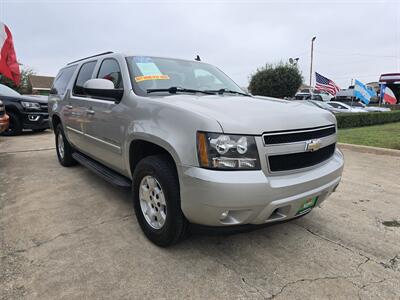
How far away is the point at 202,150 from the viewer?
2.26 m

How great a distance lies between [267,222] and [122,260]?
126 centimetres

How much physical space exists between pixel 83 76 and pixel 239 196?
345 cm

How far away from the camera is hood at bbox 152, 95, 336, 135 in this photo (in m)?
2.31

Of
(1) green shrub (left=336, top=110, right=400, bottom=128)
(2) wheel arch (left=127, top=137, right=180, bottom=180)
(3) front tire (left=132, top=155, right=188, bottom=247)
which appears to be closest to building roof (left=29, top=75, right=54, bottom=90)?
(1) green shrub (left=336, top=110, right=400, bottom=128)

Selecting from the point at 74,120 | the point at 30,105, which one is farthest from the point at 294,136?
the point at 30,105

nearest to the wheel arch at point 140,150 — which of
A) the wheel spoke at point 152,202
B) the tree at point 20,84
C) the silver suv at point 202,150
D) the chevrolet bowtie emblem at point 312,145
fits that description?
the silver suv at point 202,150

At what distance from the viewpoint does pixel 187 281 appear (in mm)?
2381

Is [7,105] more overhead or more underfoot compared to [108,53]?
more underfoot

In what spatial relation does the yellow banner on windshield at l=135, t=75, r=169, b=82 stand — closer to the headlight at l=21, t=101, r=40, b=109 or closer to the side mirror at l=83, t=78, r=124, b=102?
the side mirror at l=83, t=78, r=124, b=102

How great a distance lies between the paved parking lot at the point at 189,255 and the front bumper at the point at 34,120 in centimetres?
683

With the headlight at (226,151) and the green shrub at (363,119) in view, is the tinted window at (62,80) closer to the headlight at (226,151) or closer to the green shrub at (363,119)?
the headlight at (226,151)

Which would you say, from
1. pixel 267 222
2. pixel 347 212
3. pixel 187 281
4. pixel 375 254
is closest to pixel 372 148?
pixel 347 212

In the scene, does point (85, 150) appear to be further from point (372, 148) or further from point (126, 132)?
point (372, 148)

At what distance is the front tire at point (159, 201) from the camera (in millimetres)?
2521
